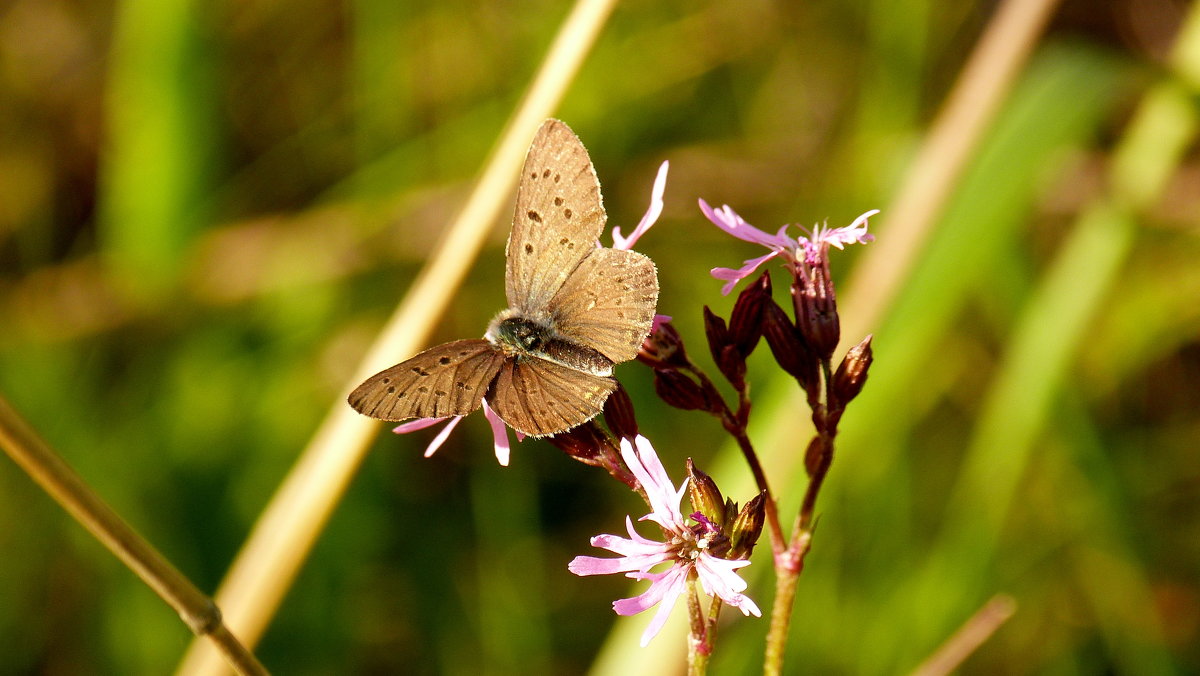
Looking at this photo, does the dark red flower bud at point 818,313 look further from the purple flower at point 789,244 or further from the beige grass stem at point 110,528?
the beige grass stem at point 110,528

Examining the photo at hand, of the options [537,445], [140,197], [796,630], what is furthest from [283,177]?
[796,630]

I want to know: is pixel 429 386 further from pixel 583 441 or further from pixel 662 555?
pixel 662 555

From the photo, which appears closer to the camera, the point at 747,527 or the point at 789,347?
the point at 747,527

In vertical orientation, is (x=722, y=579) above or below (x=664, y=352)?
below

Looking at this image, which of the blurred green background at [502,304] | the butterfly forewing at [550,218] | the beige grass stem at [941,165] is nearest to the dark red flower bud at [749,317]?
the butterfly forewing at [550,218]

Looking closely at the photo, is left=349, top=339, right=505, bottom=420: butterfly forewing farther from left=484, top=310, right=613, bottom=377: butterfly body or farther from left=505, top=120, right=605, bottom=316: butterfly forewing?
left=505, top=120, right=605, bottom=316: butterfly forewing

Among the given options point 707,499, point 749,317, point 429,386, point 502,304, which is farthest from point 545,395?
point 502,304
